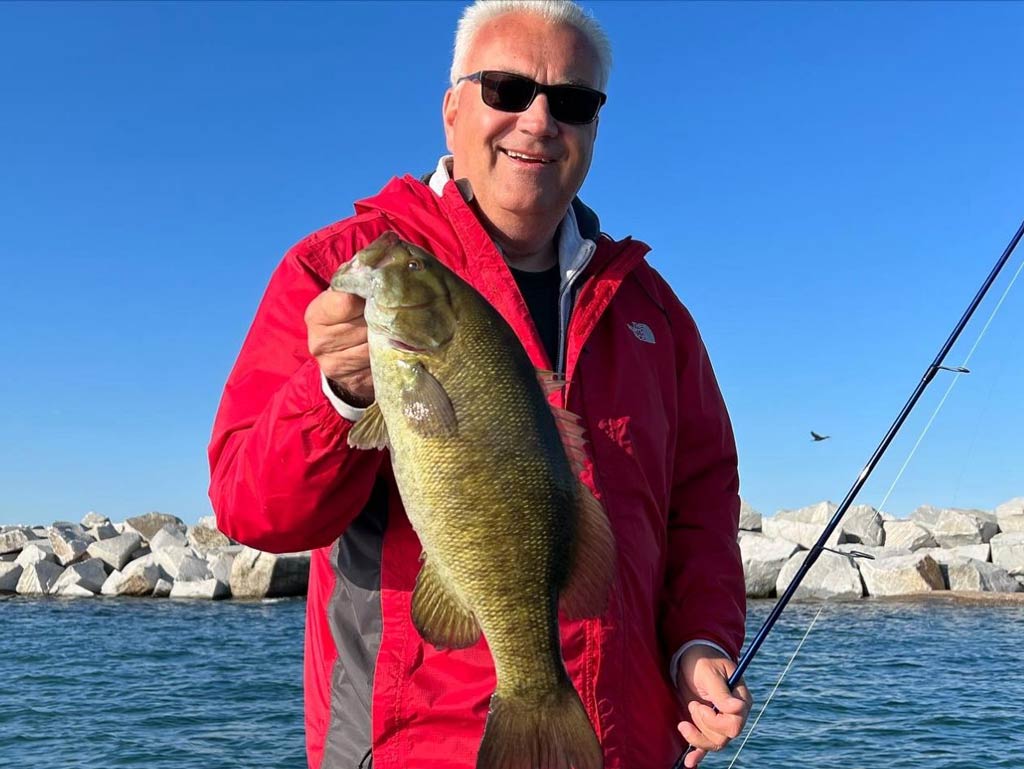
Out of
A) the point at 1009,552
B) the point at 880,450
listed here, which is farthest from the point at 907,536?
the point at 880,450

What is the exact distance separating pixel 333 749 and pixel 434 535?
938 millimetres

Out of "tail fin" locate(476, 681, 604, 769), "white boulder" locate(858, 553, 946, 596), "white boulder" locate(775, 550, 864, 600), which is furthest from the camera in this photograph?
"white boulder" locate(775, 550, 864, 600)

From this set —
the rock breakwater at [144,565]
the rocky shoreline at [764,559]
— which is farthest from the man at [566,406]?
the rock breakwater at [144,565]

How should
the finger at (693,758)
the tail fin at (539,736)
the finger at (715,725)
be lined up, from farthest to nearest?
the finger at (693,758)
the finger at (715,725)
the tail fin at (539,736)

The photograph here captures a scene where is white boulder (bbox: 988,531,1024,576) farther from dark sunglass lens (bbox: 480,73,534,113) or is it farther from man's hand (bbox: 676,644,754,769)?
dark sunglass lens (bbox: 480,73,534,113)

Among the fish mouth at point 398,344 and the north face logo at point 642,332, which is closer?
the fish mouth at point 398,344

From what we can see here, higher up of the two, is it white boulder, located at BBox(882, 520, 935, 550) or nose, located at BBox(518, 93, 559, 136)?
nose, located at BBox(518, 93, 559, 136)

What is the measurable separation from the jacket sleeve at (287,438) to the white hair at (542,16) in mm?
822

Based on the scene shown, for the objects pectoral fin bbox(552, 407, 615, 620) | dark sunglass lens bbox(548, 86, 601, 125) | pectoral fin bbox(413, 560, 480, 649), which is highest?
dark sunglass lens bbox(548, 86, 601, 125)

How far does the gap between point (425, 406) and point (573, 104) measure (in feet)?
4.54

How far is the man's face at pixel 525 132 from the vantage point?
129 inches

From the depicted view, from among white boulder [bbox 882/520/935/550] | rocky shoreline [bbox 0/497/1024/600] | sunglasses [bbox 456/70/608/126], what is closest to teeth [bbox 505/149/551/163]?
sunglasses [bbox 456/70/608/126]

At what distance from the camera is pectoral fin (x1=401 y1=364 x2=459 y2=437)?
2408 millimetres

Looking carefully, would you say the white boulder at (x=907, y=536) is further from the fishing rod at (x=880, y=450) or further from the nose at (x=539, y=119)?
the nose at (x=539, y=119)
